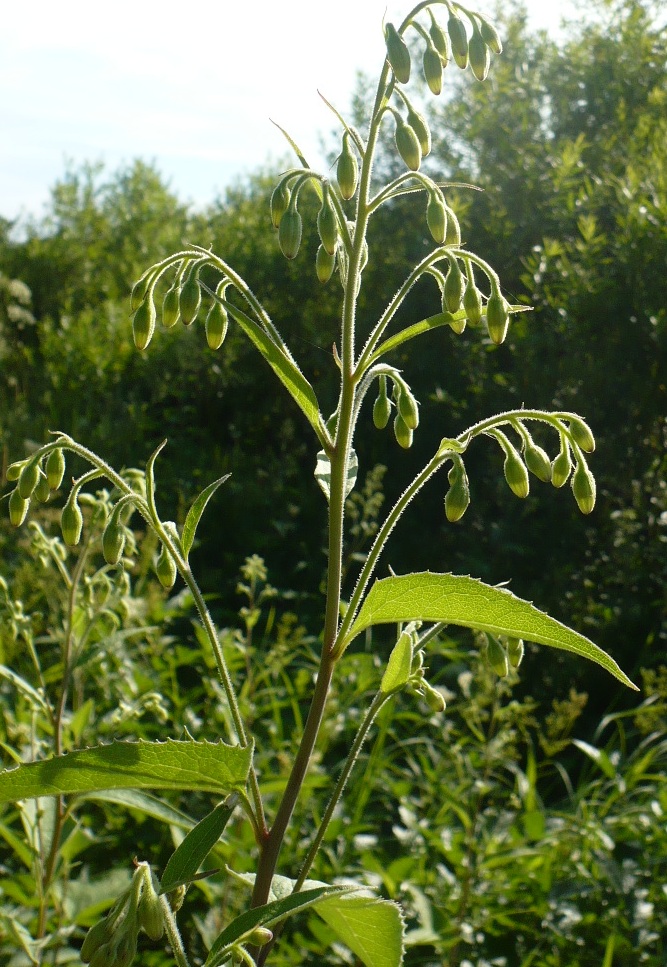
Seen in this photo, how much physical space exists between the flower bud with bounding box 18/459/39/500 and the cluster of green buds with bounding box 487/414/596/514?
0.80 meters

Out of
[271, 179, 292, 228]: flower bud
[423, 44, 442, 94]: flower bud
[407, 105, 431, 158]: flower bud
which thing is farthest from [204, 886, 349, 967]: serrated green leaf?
[423, 44, 442, 94]: flower bud

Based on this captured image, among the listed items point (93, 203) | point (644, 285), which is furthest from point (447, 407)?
point (93, 203)

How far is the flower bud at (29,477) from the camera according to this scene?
64.8 inches

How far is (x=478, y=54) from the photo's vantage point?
1.62 m

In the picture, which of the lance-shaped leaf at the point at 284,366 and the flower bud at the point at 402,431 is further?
the flower bud at the point at 402,431

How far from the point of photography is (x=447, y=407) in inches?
238

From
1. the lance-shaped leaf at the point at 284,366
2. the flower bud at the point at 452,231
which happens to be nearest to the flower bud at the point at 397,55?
the flower bud at the point at 452,231

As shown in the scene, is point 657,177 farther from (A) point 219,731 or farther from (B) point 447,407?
(A) point 219,731

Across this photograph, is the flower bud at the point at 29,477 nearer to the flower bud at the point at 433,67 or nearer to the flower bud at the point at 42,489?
the flower bud at the point at 42,489

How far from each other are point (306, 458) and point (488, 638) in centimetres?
549

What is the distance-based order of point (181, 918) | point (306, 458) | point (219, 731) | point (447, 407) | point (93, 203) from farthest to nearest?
point (93, 203) < point (306, 458) < point (447, 407) < point (219, 731) < point (181, 918)

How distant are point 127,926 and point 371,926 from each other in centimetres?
32

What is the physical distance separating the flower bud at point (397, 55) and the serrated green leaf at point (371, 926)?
1.20m

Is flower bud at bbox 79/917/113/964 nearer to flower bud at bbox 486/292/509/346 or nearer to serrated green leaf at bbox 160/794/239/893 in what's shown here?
serrated green leaf at bbox 160/794/239/893
